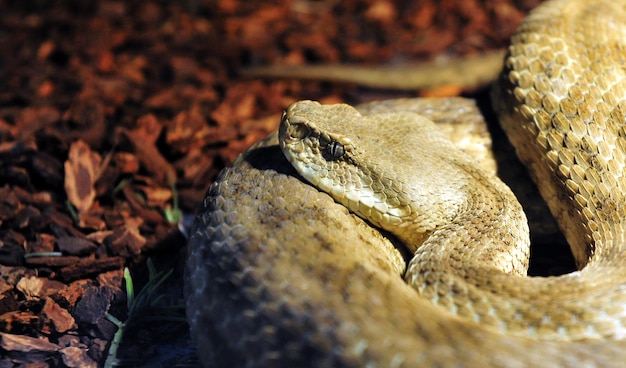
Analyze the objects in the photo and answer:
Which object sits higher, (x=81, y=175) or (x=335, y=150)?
(x=335, y=150)

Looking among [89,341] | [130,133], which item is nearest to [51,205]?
[130,133]

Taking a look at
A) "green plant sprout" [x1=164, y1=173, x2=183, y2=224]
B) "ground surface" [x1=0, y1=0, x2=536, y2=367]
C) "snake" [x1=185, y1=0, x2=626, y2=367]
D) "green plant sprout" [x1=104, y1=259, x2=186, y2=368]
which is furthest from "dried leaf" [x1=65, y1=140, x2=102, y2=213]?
"snake" [x1=185, y1=0, x2=626, y2=367]

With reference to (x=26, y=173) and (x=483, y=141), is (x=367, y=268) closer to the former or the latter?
(x=483, y=141)

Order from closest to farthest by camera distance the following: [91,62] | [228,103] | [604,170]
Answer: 1. [604,170]
2. [228,103]
3. [91,62]

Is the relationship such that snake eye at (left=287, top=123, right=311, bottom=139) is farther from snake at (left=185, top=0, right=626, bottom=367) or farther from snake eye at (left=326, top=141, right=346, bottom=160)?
snake eye at (left=326, top=141, right=346, bottom=160)

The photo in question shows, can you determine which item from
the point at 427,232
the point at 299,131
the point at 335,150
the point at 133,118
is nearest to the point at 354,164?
the point at 335,150

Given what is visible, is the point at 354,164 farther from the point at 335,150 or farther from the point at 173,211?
the point at 173,211
